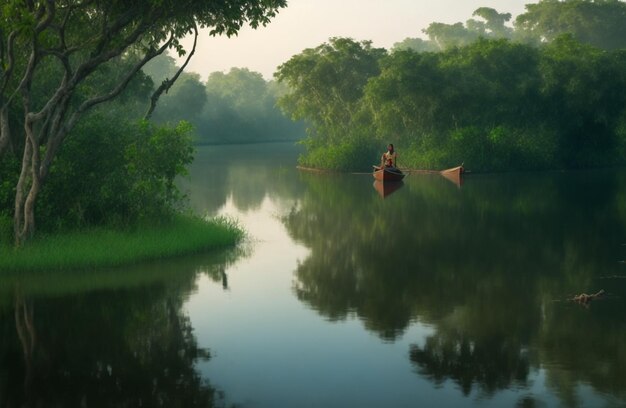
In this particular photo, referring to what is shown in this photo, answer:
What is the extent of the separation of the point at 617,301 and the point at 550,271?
12.4 feet

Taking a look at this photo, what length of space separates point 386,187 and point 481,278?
91.2 feet

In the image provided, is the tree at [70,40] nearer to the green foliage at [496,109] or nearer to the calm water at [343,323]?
the calm water at [343,323]

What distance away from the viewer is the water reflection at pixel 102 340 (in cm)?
1276

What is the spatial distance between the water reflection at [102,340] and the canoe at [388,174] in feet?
93.2

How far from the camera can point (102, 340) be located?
15.9 meters

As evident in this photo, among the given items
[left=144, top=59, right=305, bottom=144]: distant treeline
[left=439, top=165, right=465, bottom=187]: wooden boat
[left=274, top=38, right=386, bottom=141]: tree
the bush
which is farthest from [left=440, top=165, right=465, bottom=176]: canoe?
[left=144, top=59, right=305, bottom=144]: distant treeline

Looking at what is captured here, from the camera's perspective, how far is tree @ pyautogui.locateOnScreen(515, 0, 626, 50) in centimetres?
12100

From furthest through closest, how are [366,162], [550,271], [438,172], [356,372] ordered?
[366,162] → [438,172] → [550,271] → [356,372]

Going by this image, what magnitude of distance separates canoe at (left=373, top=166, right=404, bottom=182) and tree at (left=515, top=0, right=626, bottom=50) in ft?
251

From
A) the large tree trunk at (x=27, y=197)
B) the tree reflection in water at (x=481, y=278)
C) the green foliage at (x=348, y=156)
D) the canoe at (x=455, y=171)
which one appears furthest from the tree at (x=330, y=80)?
the large tree trunk at (x=27, y=197)

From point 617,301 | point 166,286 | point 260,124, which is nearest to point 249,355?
point 166,286

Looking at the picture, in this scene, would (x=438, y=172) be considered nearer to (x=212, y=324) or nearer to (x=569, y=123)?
(x=569, y=123)

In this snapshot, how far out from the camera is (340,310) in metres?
18.4

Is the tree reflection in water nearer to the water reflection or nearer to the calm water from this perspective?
the calm water
